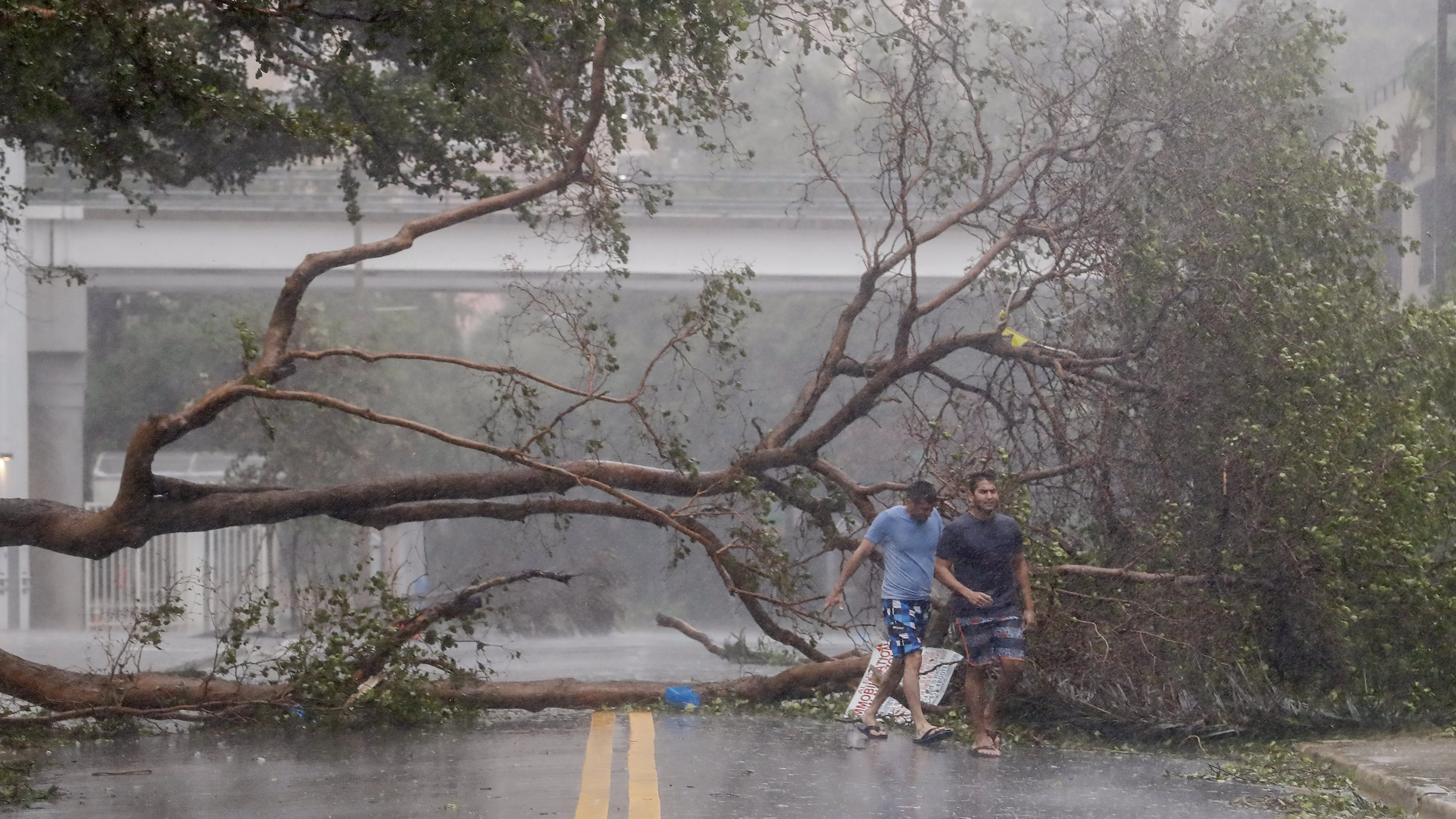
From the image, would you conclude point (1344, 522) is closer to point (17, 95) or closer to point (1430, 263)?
point (17, 95)

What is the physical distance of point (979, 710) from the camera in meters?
8.93

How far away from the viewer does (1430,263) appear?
2434cm

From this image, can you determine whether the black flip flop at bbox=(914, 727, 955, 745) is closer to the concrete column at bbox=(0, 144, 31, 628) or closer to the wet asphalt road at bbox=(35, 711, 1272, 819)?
the wet asphalt road at bbox=(35, 711, 1272, 819)

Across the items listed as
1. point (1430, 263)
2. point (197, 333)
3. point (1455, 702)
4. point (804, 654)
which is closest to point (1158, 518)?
point (1455, 702)

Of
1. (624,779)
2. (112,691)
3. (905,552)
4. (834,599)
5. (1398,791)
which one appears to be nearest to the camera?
(1398,791)

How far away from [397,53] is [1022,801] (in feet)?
35.0

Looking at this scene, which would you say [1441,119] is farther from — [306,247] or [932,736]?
[306,247]

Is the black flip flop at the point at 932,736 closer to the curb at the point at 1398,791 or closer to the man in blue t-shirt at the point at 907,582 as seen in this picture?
the man in blue t-shirt at the point at 907,582

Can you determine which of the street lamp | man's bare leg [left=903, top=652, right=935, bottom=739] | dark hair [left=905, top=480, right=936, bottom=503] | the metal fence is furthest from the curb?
the metal fence

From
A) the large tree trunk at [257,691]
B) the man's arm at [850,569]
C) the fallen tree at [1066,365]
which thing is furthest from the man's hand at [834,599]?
the large tree trunk at [257,691]

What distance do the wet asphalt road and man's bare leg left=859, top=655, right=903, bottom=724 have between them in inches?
7.4

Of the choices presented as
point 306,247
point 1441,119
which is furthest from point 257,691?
point 306,247

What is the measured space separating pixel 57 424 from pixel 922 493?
28019 mm

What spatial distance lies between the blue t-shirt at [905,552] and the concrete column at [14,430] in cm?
2410
